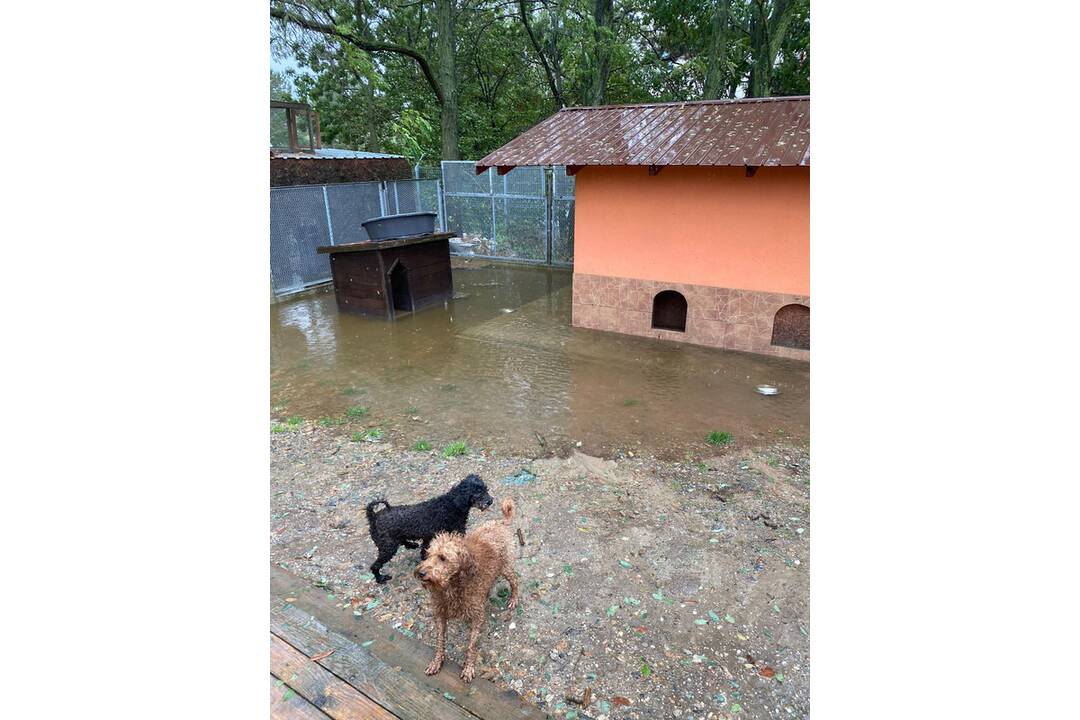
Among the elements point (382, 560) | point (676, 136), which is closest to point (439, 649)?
point (382, 560)

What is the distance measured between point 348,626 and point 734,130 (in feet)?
23.9

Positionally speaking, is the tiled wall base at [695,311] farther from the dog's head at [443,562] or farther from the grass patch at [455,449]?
the dog's head at [443,562]

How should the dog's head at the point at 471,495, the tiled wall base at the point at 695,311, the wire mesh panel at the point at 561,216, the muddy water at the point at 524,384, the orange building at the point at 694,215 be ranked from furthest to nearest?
the wire mesh panel at the point at 561,216 < the tiled wall base at the point at 695,311 < the orange building at the point at 694,215 < the muddy water at the point at 524,384 < the dog's head at the point at 471,495

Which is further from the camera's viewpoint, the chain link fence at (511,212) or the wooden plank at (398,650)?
the chain link fence at (511,212)

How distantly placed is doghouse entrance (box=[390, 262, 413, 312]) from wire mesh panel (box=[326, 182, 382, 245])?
7.42 ft

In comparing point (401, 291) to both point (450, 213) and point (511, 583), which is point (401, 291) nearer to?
point (450, 213)

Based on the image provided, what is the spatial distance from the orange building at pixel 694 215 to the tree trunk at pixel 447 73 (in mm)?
8030

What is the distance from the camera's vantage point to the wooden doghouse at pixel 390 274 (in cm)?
998

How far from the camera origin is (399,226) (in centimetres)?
1042

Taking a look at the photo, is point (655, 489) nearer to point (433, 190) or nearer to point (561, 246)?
point (561, 246)

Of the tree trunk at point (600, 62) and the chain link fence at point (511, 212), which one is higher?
the tree trunk at point (600, 62)

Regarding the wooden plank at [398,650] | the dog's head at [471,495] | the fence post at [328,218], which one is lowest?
the wooden plank at [398,650]

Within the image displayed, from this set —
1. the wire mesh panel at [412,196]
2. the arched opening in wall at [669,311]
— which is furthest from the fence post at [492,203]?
the arched opening in wall at [669,311]

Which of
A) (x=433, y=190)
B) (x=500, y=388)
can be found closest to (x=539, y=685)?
(x=500, y=388)
